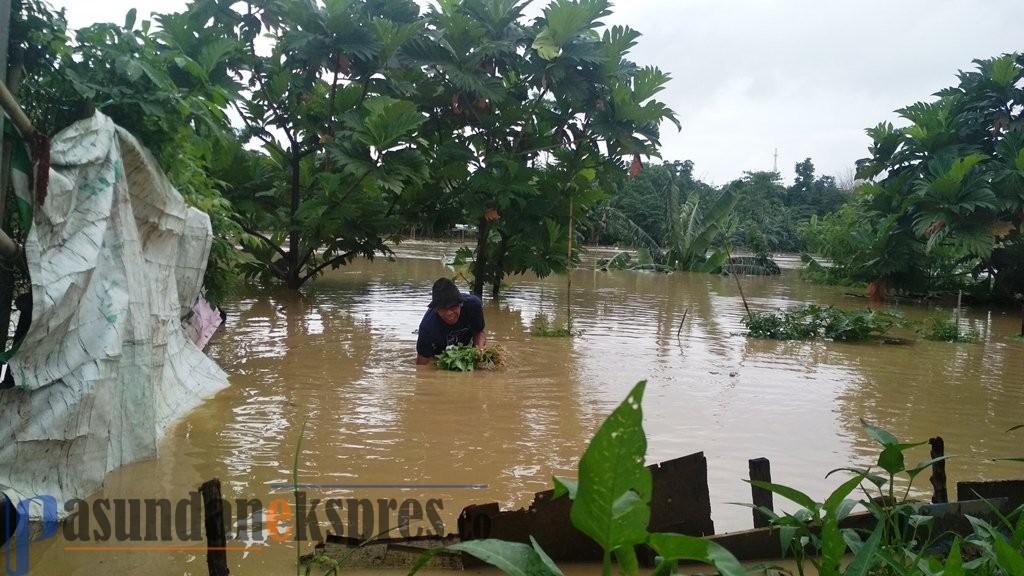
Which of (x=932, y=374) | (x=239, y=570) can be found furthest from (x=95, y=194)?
(x=932, y=374)

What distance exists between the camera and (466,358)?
6953 millimetres

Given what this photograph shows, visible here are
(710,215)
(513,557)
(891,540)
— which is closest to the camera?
(513,557)

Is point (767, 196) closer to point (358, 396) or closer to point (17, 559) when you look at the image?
point (358, 396)

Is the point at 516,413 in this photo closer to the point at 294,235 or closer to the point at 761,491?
the point at 761,491

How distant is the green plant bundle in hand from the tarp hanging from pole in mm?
3003

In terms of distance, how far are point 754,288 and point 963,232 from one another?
22.4 ft

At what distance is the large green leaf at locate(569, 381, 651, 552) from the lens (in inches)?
54.4

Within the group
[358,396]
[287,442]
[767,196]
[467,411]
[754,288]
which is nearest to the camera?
[287,442]

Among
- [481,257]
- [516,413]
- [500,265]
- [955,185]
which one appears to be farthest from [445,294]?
[955,185]

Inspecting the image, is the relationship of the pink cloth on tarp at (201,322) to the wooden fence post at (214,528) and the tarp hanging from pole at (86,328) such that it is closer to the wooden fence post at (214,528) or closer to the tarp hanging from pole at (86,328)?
the tarp hanging from pole at (86,328)

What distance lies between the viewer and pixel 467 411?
5.63 m

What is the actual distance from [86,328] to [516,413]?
10.3ft

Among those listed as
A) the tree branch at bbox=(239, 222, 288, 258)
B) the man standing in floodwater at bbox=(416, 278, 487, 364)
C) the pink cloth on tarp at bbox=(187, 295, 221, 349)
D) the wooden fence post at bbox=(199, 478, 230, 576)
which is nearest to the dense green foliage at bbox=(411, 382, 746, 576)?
the wooden fence post at bbox=(199, 478, 230, 576)

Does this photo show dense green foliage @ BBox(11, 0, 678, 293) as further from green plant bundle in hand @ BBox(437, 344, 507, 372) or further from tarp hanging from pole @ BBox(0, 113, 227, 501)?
tarp hanging from pole @ BBox(0, 113, 227, 501)
